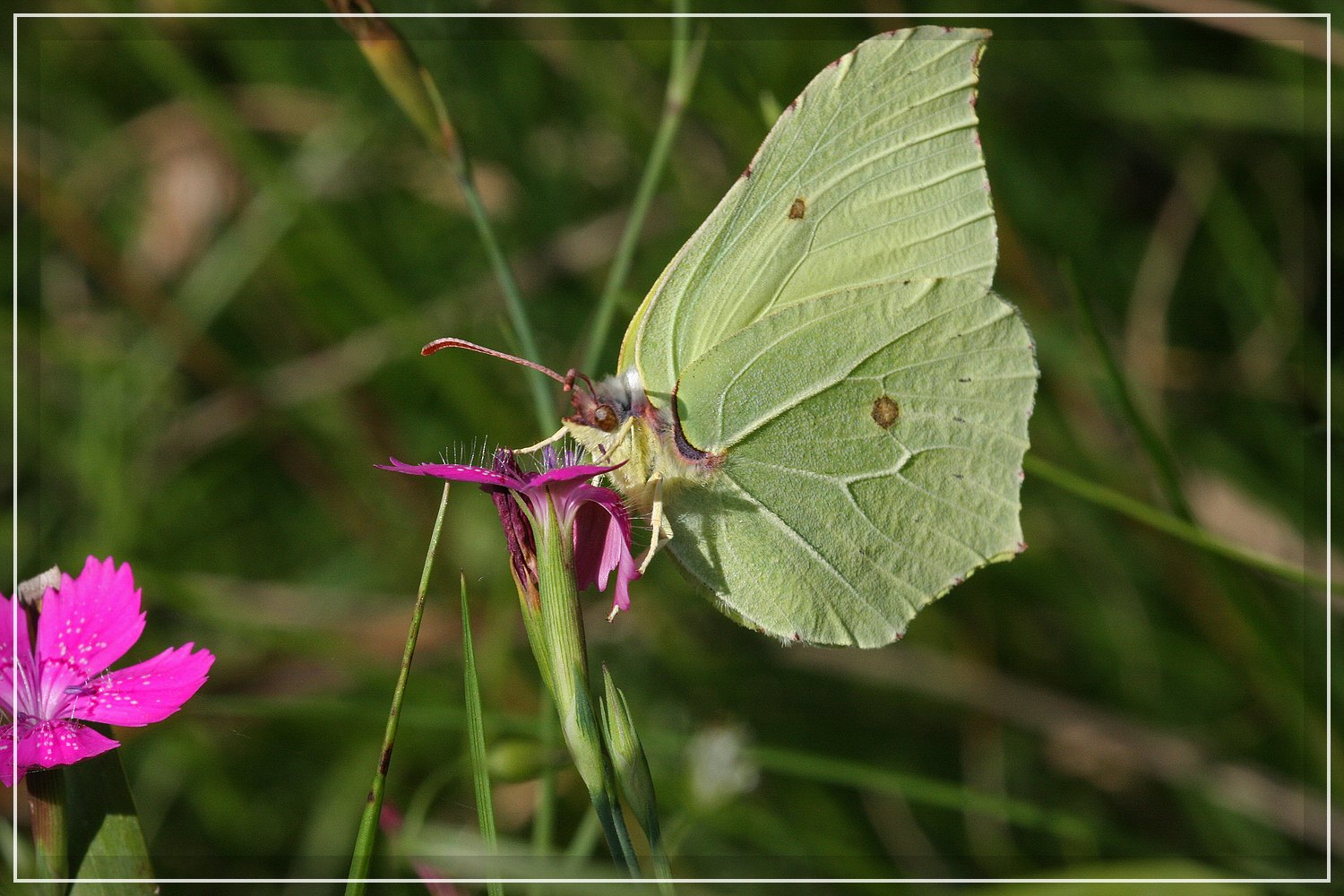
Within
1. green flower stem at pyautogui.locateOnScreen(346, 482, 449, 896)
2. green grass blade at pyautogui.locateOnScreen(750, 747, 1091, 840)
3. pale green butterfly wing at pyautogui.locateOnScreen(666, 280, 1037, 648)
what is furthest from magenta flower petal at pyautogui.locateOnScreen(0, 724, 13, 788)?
green grass blade at pyautogui.locateOnScreen(750, 747, 1091, 840)

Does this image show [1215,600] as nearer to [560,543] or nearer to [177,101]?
[560,543]

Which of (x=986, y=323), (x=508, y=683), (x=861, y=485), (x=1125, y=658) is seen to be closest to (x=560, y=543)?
(x=861, y=485)

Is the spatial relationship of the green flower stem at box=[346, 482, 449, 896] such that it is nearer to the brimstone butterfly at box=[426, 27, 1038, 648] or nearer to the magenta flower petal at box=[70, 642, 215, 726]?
the magenta flower petal at box=[70, 642, 215, 726]

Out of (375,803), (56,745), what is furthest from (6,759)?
(375,803)

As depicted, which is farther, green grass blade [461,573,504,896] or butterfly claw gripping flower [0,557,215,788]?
butterfly claw gripping flower [0,557,215,788]

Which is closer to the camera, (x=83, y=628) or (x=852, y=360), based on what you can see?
(x=83, y=628)

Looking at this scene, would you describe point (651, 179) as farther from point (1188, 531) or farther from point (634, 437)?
point (1188, 531)
